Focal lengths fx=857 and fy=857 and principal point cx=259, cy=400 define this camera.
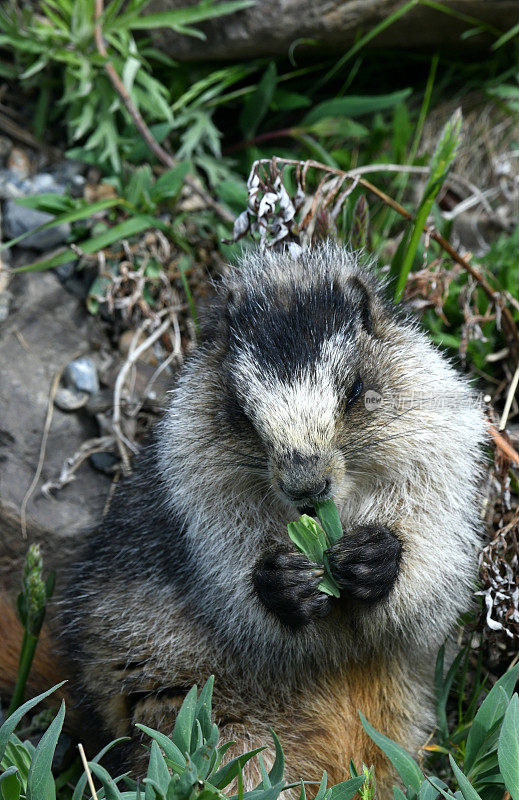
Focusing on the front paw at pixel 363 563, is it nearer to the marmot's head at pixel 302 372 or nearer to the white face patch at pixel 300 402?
the marmot's head at pixel 302 372

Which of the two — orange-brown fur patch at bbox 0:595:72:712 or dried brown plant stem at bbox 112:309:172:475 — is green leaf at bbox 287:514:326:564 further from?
dried brown plant stem at bbox 112:309:172:475

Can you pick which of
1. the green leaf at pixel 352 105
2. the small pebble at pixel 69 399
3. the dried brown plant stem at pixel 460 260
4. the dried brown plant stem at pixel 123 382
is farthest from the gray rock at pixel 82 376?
the green leaf at pixel 352 105

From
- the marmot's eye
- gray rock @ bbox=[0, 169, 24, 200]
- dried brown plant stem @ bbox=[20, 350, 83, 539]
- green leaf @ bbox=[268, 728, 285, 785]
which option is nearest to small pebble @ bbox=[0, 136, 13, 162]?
gray rock @ bbox=[0, 169, 24, 200]

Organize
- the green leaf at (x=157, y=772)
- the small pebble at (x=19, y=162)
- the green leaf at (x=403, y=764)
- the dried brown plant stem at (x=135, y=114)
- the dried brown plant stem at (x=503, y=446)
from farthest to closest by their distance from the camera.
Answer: the small pebble at (x=19, y=162) < the dried brown plant stem at (x=135, y=114) < the dried brown plant stem at (x=503, y=446) < the green leaf at (x=403, y=764) < the green leaf at (x=157, y=772)

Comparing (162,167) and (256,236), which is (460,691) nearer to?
(256,236)

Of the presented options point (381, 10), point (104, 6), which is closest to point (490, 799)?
point (381, 10)

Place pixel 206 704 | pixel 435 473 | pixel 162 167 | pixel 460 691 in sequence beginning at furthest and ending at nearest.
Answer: pixel 162 167 → pixel 460 691 → pixel 435 473 → pixel 206 704
